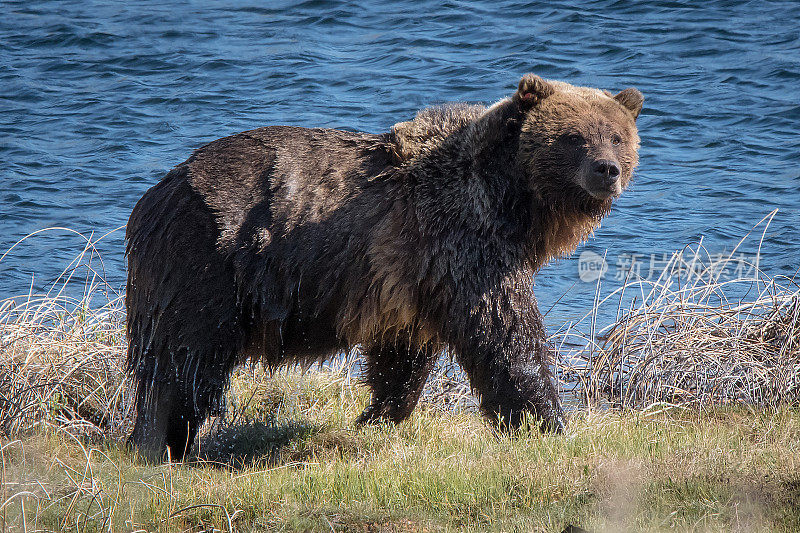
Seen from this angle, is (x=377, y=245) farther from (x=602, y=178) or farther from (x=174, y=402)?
(x=174, y=402)

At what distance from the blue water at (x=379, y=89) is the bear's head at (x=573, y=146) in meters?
3.75

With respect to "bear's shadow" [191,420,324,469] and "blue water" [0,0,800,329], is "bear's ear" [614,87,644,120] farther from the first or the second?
"blue water" [0,0,800,329]

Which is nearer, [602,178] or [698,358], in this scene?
[602,178]

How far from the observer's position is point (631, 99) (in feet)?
18.2

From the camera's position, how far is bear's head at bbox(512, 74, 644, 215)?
504 cm

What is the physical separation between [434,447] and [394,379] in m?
0.69

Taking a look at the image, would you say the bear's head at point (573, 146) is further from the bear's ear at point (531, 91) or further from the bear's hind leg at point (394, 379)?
the bear's hind leg at point (394, 379)

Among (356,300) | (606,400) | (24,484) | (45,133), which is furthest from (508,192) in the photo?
(45,133)

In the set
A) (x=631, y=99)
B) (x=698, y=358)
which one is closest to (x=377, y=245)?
(x=631, y=99)

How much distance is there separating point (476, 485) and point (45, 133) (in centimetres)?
1031

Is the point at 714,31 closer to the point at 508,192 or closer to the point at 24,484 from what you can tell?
the point at 508,192

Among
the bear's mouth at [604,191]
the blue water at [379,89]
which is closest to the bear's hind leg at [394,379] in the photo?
the bear's mouth at [604,191]

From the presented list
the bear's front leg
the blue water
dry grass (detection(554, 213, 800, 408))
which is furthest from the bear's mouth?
the blue water

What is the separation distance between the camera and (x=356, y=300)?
5316 mm
